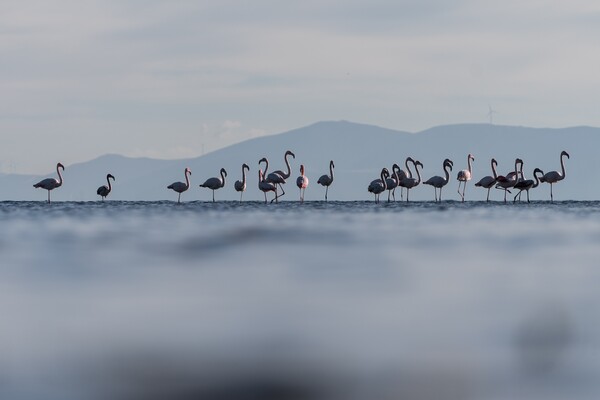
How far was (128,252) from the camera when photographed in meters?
22.3

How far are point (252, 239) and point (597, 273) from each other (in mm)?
10100

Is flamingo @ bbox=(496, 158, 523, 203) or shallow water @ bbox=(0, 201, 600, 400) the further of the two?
flamingo @ bbox=(496, 158, 523, 203)

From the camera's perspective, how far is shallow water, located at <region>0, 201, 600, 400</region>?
9328mm

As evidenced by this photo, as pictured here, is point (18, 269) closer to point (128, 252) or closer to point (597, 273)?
point (128, 252)

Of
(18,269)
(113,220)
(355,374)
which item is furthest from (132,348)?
(113,220)

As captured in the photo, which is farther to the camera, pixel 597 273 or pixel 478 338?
pixel 597 273

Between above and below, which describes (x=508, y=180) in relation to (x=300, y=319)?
above

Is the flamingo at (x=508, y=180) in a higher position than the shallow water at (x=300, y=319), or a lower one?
higher

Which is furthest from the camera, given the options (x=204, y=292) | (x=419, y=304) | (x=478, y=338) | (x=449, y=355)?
(x=204, y=292)

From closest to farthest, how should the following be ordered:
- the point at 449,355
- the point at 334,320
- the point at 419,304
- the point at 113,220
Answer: the point at 449,355 → the point at 334,320 → the point at 419,304 → the point at 113,220

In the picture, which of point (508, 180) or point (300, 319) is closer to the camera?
point (300, 319)

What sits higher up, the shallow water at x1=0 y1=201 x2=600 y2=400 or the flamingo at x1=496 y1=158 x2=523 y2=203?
the flamingo at x1=496 y1=158 x2=523 y2=203

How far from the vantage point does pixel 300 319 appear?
1271cm

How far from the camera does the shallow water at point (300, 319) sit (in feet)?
30.6
